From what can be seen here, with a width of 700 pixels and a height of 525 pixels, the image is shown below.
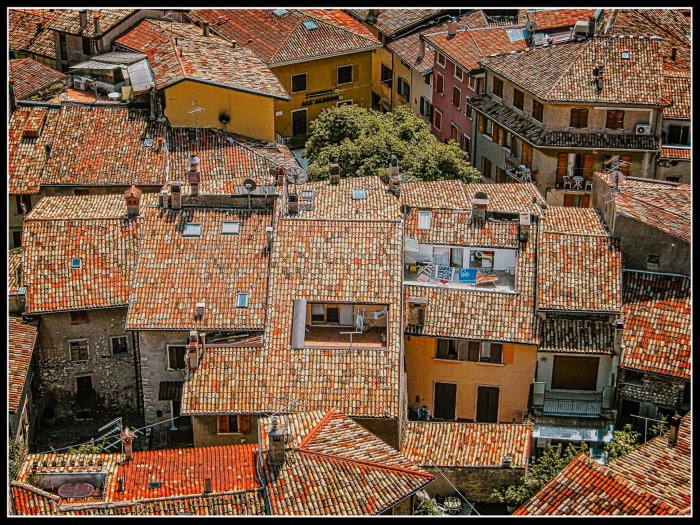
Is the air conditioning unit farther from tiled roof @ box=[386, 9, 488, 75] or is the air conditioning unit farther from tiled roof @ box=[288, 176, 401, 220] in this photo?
tiled roof @ box=[288, 176, 401, 220]

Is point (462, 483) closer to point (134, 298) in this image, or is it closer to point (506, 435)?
point (506, 435)

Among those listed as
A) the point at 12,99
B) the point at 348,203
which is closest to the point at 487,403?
the point at 348,203

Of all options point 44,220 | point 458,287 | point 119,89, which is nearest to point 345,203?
point 458,287

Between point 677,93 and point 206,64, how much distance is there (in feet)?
85.3

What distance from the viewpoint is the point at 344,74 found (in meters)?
73.1

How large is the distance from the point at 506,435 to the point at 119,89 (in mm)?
34046

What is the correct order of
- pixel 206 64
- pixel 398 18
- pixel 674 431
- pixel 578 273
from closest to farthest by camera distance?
pixel 674 431 → pixel 578 273 → pixel 206 64 → pixel 398 18

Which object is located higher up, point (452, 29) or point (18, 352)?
point (452, 29)

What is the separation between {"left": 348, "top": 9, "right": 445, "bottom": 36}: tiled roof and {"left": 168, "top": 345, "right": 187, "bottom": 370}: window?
37.5 m

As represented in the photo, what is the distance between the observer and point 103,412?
46094 mm

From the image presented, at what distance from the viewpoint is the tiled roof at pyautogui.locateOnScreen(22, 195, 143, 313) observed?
4384 cm

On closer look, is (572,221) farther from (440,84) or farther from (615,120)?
(440,84)

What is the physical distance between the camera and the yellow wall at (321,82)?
7050 centimetres

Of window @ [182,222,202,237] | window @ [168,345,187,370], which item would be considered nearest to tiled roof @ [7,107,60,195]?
window @ [182,222,202,237]
